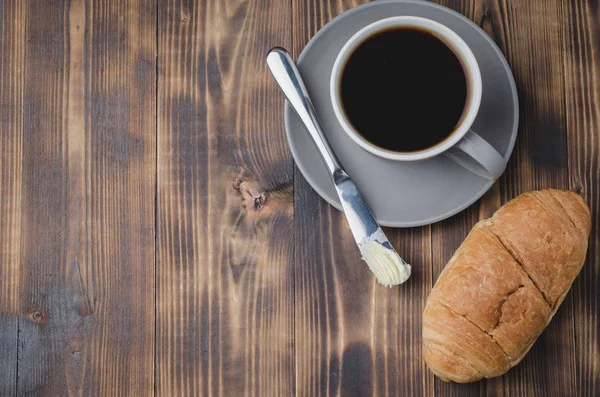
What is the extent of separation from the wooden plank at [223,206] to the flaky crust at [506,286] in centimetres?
24

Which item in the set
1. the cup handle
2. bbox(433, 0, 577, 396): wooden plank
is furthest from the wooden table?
the cup handle

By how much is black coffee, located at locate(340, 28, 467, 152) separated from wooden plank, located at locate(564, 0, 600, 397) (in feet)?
0.83

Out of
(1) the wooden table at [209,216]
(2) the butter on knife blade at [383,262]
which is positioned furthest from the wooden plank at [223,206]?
(2) the butter on knife blade at [383,262]

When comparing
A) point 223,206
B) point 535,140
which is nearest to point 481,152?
point 535,140

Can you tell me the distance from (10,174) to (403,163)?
24.3 inches

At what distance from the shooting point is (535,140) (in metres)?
0.89

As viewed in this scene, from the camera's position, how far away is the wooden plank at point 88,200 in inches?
35.5

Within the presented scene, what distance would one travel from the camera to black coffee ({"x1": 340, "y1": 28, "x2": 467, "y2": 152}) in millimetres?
752

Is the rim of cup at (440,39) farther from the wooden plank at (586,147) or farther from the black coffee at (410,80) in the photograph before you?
the wooden plank at (586,147)

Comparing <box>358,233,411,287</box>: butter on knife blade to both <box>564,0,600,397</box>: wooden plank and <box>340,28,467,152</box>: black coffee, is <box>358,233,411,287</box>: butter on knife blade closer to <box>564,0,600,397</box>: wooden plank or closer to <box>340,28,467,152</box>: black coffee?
<box>340,28,467,152</box>: black coffee

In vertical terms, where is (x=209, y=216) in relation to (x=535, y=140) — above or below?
below

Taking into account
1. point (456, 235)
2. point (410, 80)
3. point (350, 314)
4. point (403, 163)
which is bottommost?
point (350, 314)

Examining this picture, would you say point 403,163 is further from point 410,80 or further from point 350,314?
point 350,314

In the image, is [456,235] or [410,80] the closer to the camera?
[410,80]
